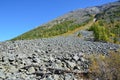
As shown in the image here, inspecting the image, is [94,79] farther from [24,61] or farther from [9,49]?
[9,49]

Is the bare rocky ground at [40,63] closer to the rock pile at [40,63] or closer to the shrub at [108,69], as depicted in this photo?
the rock pile at [40,63]

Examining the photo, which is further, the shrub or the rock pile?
the rock pile

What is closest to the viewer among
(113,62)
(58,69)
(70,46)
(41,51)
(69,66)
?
(113,62)

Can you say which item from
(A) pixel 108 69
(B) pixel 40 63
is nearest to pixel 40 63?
(B) pixel 40 63

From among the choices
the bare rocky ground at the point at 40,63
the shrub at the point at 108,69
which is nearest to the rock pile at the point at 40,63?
the bare rocky ground at the point at 40,63

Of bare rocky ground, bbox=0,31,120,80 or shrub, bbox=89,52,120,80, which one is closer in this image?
shrub, bbox=89,52,120,80

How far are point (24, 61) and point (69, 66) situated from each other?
14.1ft

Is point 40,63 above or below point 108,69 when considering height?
above

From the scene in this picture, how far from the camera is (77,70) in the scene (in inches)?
1064

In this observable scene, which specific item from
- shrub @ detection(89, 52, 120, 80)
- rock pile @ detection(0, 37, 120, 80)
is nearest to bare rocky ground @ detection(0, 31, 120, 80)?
rock pile @ detection(0, 37, 120, 80)

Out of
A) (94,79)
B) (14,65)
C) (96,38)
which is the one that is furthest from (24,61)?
(96,38)

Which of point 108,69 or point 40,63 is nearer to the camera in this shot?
point 108,69

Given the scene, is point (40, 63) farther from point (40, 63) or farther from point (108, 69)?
point (108, 69)

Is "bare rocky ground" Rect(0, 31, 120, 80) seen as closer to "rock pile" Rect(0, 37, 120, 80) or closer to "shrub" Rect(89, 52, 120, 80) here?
"rock pile" Rect(0, 37, 120, 80)
